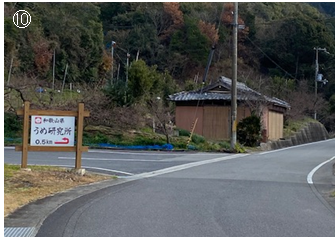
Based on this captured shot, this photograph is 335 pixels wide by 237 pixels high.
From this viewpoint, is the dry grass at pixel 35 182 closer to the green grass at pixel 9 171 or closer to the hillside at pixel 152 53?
the green grass at pixel 9 171

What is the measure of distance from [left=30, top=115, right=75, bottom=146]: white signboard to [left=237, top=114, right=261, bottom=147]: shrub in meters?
18.0

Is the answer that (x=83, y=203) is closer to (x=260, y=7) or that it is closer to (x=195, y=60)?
(x=195, y=60)

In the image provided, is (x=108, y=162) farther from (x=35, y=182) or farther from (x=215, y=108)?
(x=215, y=108)

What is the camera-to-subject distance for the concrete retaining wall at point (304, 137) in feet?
111

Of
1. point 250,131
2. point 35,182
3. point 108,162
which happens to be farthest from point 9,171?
point 250,131

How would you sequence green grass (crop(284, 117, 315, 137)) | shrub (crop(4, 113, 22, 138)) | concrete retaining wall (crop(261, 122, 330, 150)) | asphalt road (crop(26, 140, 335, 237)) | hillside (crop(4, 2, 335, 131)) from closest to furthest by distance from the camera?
asphalt road (crop(26, 140, 335, 237)) < shrub (crop(4, 113, 22, 138)) < hillside (crop(4, 2, 335, 131)) < concrete retaining wall (crop(261, 122, 330, 150)) < green grass (crop(284, 117, 315, 137))

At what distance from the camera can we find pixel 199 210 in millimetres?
9258

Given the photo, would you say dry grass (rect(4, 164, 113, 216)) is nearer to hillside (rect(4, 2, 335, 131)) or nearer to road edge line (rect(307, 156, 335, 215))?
road edge line (rect(307, 156, 335, 215))

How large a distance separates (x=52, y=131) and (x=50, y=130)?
6cm

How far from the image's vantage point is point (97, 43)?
39.4 m

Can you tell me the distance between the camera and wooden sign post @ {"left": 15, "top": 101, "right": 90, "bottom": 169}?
43.3 ft

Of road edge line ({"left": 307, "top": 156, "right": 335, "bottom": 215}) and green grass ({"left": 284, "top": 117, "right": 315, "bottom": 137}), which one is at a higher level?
green grass ({"left": 284, "top": 117, "right": 315, "bottom": 137})

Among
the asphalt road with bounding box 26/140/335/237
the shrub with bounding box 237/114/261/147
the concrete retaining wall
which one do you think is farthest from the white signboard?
the concrete retaining wall

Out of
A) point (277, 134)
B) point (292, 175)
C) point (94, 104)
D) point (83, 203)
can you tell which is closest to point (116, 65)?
point (277, 134)
